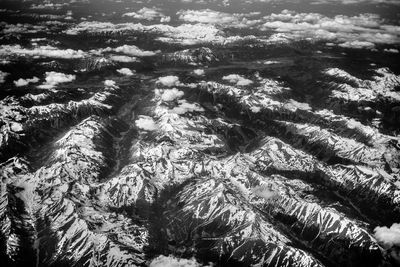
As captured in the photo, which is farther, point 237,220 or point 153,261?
point 237,220

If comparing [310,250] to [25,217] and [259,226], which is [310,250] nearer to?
[259,226]

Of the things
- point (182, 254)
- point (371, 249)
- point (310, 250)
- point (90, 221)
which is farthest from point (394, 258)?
point (90, 221)

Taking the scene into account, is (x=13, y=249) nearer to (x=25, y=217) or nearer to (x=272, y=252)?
(x=25, y=217)

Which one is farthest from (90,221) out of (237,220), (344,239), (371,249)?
(371,249)

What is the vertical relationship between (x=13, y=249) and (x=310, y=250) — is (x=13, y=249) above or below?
above

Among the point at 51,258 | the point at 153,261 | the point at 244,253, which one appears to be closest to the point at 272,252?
the point at 244,253

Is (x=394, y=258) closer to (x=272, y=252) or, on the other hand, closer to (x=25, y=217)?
(x=272, y=252)

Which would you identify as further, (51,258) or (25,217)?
(25,217)

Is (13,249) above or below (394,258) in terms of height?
above
